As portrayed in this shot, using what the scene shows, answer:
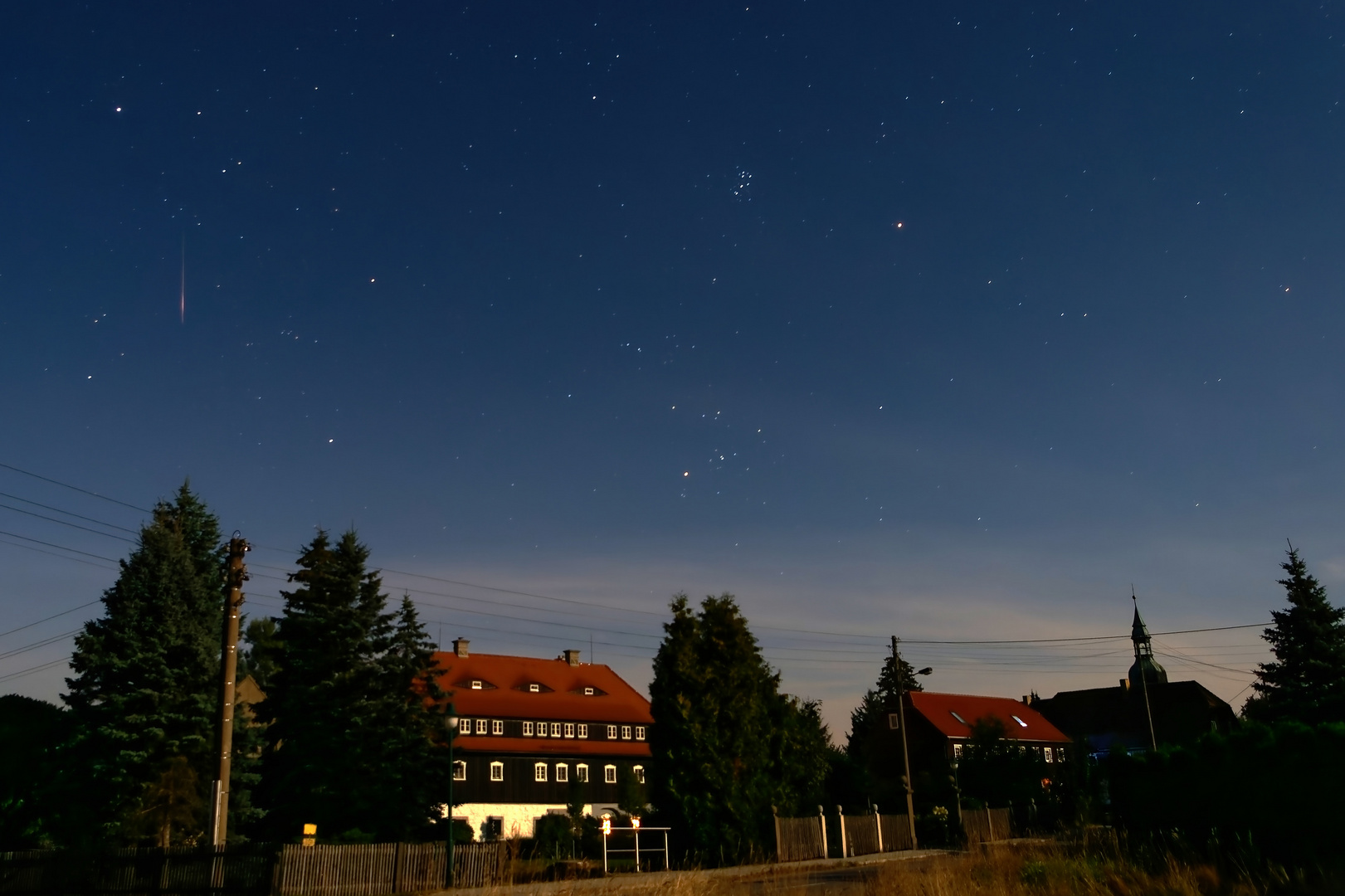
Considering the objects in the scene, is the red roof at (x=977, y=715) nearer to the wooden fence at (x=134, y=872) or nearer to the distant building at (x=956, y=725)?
the distant building at (x=956, y=725)

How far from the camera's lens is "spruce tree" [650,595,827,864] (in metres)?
33.5

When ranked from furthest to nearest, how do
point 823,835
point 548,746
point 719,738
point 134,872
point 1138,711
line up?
point 1138,711, point 548,746, point 823,835, point 719,738, point 134,872

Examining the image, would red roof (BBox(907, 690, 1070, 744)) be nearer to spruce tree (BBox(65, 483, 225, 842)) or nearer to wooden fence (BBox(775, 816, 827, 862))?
wooden fence (BBox(775, 816, 827, 862))

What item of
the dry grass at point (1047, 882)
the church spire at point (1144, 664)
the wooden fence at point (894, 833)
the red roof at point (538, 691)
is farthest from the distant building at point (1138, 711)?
the dry grass at point (1047, 882)

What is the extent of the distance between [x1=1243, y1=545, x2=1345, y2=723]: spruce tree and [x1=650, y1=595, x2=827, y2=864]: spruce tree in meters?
28.2

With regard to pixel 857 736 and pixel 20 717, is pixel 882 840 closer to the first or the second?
pixel 20 717

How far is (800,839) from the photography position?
36.3 meters

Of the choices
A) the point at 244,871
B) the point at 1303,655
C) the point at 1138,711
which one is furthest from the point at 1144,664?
the point at 244,871

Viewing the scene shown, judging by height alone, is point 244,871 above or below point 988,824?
above

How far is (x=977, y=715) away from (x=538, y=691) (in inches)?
1386

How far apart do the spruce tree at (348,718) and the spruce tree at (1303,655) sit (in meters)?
40.1

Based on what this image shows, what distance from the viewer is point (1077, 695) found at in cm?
10056

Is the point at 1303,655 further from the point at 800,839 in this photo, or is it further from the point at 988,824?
the point at 800,839

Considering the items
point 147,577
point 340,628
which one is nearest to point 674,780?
point 340,628
